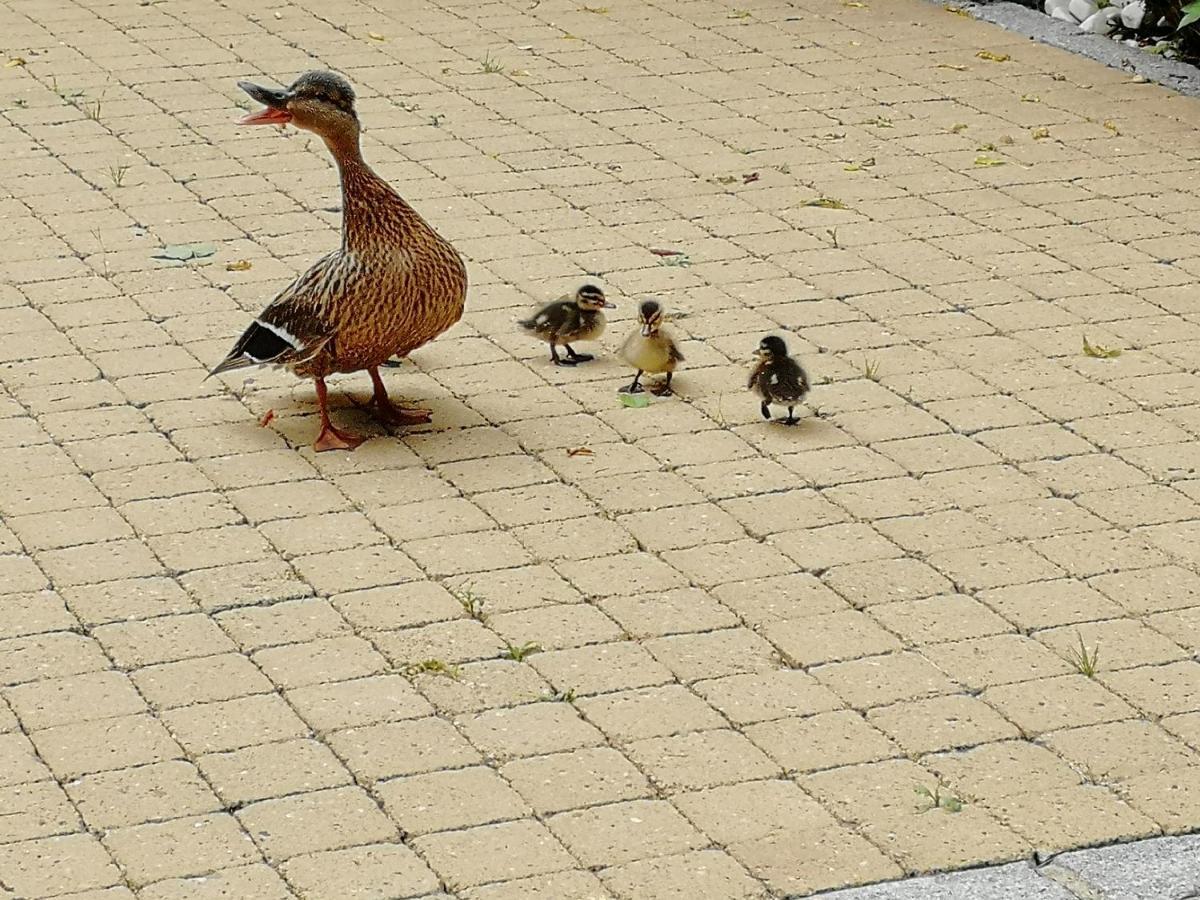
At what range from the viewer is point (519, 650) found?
18.8 ft

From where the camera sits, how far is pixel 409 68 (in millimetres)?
11906

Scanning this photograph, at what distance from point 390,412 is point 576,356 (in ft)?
3.04

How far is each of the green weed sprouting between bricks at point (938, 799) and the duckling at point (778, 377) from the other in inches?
89.5

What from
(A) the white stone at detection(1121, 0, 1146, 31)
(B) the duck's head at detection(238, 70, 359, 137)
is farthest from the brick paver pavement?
(A) the white stone at detection(1121, 0, 1146, 31)

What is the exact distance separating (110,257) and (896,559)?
3.92 meters

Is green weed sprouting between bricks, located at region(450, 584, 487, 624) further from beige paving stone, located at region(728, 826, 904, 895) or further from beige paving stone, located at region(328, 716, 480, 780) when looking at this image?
beige paving stone, located at region(728, 826, 904, 895)

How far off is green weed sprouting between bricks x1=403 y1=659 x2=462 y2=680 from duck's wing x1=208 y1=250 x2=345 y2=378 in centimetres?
158

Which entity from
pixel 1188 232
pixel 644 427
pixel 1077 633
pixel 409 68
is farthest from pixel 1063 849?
pixel 409 68

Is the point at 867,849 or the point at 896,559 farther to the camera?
the point at 896,559

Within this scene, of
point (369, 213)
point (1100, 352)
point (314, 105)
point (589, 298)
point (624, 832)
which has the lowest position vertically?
point (624, 832)

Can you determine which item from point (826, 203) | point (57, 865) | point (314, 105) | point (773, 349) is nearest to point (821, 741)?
point (57, 865)

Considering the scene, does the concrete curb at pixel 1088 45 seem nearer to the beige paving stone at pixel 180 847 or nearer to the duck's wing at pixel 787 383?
the duck's wing at pixel 787 383

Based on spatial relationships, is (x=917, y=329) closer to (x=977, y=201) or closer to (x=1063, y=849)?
(x=977, y=201)

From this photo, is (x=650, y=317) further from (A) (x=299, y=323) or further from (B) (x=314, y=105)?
(B) (x=314, y=105)
